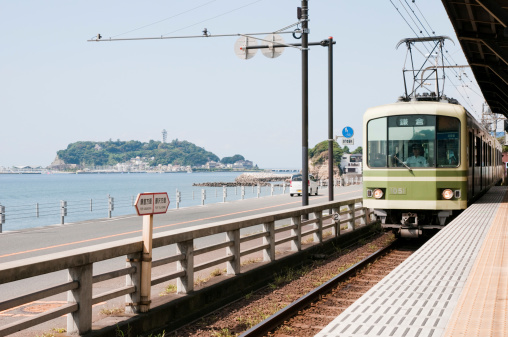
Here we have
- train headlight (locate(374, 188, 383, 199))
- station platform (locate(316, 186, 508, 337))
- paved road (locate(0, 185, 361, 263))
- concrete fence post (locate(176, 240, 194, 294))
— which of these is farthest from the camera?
paved road (locate(0, 185, 361, 263))

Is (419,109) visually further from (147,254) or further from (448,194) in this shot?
(147,254)

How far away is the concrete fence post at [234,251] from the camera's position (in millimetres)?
9852

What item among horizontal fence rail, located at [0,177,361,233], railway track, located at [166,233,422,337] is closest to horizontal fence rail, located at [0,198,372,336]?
railway track, located at [166,233,422,337]

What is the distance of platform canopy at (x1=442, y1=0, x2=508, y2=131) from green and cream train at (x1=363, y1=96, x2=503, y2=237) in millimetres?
1642

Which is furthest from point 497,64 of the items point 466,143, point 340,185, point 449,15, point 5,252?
point 340,185

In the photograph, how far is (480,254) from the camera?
9.12 meters

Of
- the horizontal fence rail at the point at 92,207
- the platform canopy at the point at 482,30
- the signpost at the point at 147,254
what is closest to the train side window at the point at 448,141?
the platform canopy at the point at 482,30

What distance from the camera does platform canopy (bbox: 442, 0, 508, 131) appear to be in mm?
11493

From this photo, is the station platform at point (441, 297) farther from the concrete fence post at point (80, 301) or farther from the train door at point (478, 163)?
the train door at point (478, 163)

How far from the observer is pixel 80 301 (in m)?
6.25

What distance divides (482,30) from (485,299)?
1025 cm

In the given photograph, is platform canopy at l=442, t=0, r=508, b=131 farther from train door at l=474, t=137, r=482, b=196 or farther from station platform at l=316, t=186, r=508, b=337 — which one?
station platform at l=316, t=186, r=508, b=337

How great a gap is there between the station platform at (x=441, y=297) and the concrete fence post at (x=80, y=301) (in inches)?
102

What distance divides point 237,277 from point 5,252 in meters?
9.41
